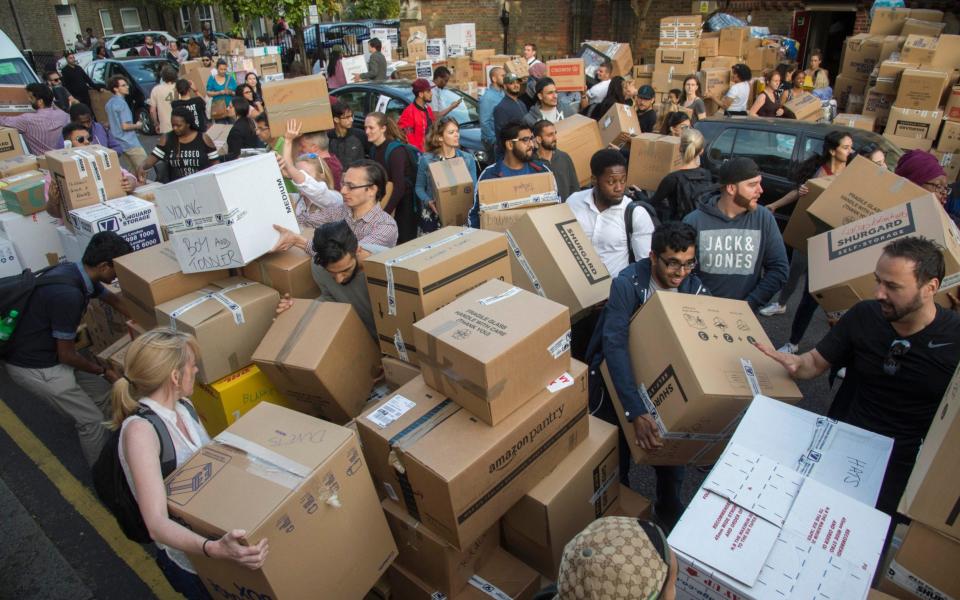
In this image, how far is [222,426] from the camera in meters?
2.98

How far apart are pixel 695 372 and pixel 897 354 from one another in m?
0.80

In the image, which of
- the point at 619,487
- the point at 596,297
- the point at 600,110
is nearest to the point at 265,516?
the point at 619,487

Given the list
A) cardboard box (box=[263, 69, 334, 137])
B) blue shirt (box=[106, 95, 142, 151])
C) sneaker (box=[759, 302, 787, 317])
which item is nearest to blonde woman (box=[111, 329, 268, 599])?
cardboard box (box=[263, 69, 334, 137])

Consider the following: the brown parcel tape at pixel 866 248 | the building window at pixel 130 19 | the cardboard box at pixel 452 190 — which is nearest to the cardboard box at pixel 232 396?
the cardboard box at pixel 452 190

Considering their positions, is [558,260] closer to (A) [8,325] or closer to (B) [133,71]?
(A) [8,325]

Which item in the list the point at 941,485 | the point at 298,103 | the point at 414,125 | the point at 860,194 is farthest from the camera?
the point at 414,125

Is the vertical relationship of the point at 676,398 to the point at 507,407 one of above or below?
below

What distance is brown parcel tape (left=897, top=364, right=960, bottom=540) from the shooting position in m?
1.73

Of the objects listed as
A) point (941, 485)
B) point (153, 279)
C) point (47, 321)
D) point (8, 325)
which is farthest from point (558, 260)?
point (8, 325)

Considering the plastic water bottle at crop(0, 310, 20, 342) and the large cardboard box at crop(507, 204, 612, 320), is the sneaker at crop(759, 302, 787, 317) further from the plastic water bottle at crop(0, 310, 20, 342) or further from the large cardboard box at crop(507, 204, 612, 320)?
the plastic water bottle at crop(0, 310, 20, 342)

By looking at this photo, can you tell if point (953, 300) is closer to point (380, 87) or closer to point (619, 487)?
point (619, 487)

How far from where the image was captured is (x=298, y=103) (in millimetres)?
5191

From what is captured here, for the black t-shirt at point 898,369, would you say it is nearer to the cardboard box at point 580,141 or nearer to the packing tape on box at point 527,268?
the packing tape on box at point 527,268

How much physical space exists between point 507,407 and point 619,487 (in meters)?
0.98
